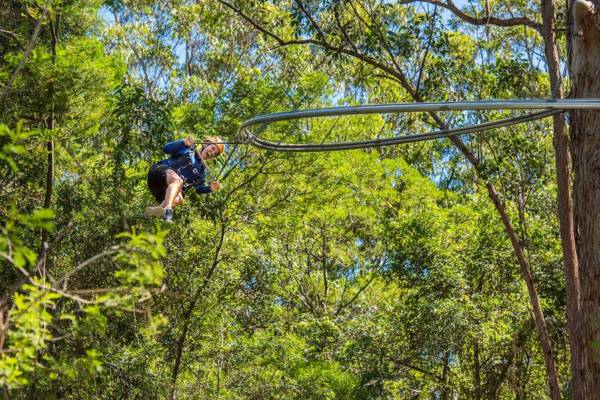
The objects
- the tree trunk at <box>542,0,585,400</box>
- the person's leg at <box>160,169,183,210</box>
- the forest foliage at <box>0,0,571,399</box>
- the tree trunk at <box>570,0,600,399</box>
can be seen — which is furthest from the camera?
the forest foliage at <box>0,0,571,399</box>

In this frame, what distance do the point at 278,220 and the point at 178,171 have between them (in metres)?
4.76

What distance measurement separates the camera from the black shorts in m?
6.42

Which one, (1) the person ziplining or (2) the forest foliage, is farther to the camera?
(2) the forest foliage

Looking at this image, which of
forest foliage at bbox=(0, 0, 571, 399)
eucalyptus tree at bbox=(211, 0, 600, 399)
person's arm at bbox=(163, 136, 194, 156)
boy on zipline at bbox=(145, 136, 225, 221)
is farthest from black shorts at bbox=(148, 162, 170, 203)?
eucalyptus tree at bbox=(211, 0, 600, 399)

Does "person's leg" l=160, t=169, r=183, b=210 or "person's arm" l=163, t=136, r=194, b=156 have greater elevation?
"person's arm" l=163, t=136, r=194, b=156

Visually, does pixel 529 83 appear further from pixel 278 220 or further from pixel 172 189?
pixel 172 189

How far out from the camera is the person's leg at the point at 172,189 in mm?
6186

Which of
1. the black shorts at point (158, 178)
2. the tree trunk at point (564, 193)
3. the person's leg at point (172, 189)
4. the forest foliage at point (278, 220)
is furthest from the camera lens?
the forest foliage at point (278, 220)

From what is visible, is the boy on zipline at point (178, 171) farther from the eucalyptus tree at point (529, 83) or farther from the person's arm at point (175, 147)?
the eucalyptus tree at point (529, 83)

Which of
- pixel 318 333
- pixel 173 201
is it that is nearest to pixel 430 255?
pixel 318 333

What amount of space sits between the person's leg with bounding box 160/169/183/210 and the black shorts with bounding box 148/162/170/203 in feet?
0.18

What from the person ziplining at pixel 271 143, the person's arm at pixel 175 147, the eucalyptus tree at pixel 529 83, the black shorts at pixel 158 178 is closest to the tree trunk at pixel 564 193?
the eucalyptus tree at pixel 529 83

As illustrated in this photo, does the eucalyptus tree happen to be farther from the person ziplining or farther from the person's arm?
the person's arm

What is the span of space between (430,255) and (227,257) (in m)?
2.46
